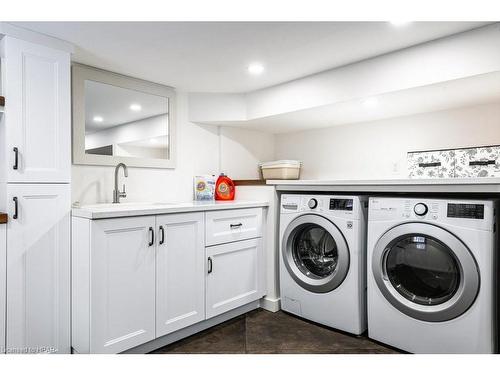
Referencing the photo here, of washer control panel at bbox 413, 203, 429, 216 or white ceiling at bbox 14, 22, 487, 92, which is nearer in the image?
white ceiling at bbox 14, 22, 487, 92

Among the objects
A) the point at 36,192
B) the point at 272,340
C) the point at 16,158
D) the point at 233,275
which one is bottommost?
the point at 272,340

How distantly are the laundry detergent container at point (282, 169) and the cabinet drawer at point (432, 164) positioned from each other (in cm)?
106

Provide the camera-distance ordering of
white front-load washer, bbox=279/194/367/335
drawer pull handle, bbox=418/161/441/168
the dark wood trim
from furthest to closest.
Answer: the dark wood trim
drawer pull handle, bbox=418/161/441/168
white front-load washer, bbox=279/194/367/335

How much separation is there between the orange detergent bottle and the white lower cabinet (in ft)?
2.24

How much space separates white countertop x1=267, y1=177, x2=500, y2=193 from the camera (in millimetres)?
1688

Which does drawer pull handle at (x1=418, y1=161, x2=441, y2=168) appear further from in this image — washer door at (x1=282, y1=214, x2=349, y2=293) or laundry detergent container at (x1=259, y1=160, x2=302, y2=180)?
laundry detergent container at (x1=259, y1=160, x2=302, y2=180)

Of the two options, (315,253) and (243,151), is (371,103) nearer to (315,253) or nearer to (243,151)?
(315,253)

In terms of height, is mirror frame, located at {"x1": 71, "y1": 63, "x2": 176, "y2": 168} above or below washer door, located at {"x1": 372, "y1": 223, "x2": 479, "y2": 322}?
above

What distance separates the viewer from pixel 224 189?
2.95 m

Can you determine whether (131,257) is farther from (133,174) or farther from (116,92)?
(116,92)

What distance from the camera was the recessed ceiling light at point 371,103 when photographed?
2268mm

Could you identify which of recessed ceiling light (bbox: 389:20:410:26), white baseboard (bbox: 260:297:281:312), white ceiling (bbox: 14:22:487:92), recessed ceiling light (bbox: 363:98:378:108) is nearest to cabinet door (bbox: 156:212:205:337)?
white baseboard (bbox: 260:297:281:312)

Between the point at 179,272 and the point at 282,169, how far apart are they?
156cm

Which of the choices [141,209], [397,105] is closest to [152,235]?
[141,209]
